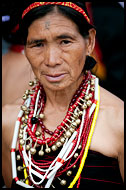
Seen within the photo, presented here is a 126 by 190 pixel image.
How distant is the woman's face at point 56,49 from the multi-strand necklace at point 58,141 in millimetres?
256

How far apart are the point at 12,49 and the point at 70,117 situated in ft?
5.46

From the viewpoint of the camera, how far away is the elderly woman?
1868mm

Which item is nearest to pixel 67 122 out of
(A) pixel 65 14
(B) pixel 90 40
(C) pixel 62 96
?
(C) pixel 62 96

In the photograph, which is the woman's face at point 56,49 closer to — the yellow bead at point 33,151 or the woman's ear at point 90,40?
the woman's ear at point 90,40

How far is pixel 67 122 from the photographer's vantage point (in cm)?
207

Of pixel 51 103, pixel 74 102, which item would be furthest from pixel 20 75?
pixel 74 102

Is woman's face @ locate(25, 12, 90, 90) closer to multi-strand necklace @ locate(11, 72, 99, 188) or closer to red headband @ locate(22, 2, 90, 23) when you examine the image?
red headband @ locate(22, 2, 90, 23)

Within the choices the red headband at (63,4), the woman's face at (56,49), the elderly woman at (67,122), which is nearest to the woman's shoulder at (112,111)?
the elderly woman at (67,122)

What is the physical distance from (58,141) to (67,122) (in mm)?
168

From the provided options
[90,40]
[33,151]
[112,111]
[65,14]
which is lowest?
[33,151]

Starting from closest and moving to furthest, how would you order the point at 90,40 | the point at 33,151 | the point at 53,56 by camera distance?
the point at 53,56 < the point at 33,151 < the point at 90,40

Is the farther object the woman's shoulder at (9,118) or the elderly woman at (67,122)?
the woman's shoulder at (9,118)

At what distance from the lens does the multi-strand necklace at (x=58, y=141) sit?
6.34 ft

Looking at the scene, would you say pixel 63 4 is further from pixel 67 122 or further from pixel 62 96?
pixel 67 122
